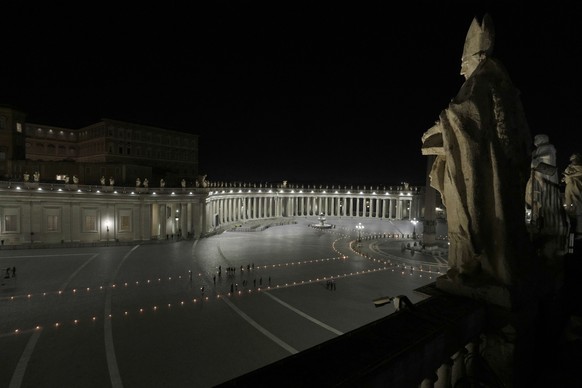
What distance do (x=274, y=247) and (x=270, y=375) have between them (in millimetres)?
49178

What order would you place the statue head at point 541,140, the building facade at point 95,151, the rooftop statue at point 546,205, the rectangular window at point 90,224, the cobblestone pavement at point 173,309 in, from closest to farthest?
the rooftop statue at point 546,205 → the statue head at point 541,140 → the cobblestone pavement at point 173,309 → the rectangular window at point 90,224 → the building facade at point 95,151

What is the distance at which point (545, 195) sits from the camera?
10.5 meters

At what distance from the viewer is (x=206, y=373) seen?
1620 cm

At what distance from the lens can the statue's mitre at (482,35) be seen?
22.9 ft

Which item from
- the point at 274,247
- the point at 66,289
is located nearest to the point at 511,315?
the point at 66,289

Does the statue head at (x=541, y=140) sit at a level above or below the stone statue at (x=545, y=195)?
above

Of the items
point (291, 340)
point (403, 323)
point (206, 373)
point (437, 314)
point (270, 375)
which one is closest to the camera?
point (270, 375)

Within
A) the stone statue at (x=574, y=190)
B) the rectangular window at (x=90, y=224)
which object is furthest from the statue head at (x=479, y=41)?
the rectangular window at (x=90, y=224)

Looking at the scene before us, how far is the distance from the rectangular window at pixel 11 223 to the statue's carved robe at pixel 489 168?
193 feet

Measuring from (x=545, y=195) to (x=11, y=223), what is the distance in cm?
6003

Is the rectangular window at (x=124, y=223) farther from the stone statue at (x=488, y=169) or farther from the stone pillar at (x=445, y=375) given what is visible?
the stone pillar at (x=445, y=375)

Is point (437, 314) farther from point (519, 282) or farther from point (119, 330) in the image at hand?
point (119, 330)

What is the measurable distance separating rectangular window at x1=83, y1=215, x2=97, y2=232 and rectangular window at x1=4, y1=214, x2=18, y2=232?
828 cm

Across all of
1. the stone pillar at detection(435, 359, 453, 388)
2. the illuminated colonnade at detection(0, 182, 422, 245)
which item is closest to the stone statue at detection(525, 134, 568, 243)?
the stone pillar at detection(435, 359, 453, 388)
